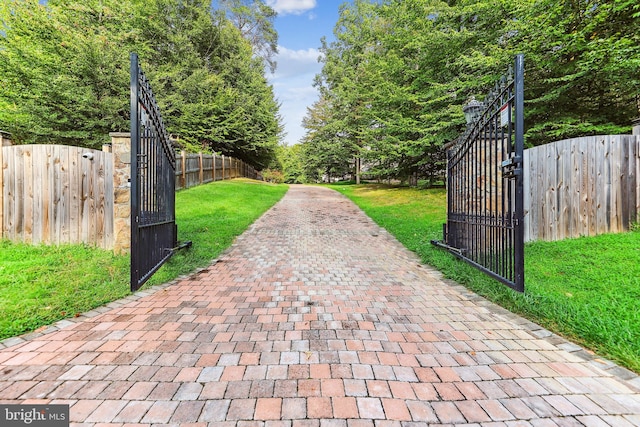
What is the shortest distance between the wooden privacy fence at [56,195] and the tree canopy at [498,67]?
26.7 ft

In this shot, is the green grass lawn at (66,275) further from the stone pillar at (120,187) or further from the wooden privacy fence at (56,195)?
the stone pillar at (120,187)

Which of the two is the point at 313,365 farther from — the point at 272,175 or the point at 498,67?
the point at 272,175

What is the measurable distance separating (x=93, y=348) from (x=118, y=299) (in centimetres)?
97

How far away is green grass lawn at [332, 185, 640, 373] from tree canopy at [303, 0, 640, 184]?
176 inches

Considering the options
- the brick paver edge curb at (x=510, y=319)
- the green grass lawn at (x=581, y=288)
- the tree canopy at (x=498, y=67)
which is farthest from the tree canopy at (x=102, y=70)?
the green grass lawn at (x=581, y=288)

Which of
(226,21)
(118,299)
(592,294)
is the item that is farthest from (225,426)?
(226,21)

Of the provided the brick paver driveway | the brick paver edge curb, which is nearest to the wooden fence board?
the brick paver edge curb

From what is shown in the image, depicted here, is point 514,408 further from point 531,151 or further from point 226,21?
point 226,21

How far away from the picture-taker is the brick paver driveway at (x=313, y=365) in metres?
1.50

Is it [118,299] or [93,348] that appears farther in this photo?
[118,299]

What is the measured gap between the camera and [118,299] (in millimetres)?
2943

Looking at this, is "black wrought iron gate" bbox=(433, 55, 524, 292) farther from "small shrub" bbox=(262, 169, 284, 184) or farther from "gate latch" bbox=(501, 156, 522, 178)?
"small shrub" bbox=(262, 169, 284, 184)

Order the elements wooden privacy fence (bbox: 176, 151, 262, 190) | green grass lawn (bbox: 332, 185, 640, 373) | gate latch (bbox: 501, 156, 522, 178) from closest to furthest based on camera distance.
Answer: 1. green grass lawn (bbox: 332, 185, 640, 373)
2. gate latch (bbox: 501, 156, 522, 178)
3. wooden privacy fence (bbox: 176, 151, 262, 190)

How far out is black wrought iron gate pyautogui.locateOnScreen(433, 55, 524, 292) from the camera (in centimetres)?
268
